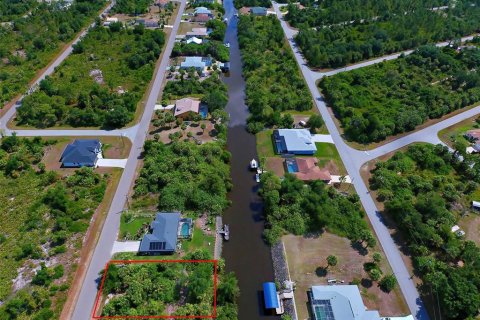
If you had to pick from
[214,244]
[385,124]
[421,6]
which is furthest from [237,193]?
[421,6]

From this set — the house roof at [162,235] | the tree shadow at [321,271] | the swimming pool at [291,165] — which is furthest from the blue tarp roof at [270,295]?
the swimming pool at [291,165]

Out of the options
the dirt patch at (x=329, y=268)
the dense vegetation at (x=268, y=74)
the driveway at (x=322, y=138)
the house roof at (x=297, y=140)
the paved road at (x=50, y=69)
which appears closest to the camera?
the dirt patch at (x=329, y=268)

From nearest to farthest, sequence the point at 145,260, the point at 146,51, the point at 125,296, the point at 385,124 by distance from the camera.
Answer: the point at 125,296 < the point at 145,260 < the point at 385,124 < the point at 146,51

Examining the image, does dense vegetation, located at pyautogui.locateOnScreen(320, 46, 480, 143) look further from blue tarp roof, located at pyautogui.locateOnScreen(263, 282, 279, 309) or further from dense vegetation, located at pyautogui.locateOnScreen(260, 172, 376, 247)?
blue tarp roof, located at pyautogui.locateOnScreen(263, 282, 279, 309)

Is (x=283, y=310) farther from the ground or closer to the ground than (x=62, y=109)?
closer to the ground

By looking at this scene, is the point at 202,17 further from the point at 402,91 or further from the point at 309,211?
the point at 309,211

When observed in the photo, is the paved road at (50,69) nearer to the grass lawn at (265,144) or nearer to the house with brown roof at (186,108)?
the house with brown roof at (186,108)

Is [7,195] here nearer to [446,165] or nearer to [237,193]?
[237,193]
